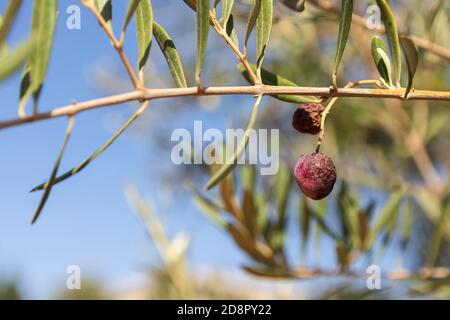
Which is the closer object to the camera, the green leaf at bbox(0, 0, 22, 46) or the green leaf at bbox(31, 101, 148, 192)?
the green leaf at bbox(0, 0, 22, 46)

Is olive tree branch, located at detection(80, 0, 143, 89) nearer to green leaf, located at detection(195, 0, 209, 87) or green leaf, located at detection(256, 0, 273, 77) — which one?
green leaf, located at detection(195, 0, 209, 87)

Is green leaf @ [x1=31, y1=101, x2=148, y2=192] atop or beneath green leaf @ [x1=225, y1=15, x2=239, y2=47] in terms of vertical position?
beneath

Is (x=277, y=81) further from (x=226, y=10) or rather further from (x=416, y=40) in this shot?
(x=416, y=40)

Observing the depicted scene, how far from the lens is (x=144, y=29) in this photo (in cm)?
70

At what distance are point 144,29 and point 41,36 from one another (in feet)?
0.51

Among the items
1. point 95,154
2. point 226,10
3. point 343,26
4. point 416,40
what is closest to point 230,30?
point 226,10

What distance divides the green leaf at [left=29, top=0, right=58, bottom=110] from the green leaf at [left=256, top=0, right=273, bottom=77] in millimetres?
267

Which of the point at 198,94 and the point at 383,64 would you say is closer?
the point at 198,94

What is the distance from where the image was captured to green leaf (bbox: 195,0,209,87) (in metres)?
0.65

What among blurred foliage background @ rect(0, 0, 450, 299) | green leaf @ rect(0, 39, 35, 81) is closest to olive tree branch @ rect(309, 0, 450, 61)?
blurred foliage background @ rect(0, 0, 450, 299)

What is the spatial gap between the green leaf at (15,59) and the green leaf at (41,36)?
0.12 meters

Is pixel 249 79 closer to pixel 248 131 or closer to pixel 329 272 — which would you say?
pixel 248 131
